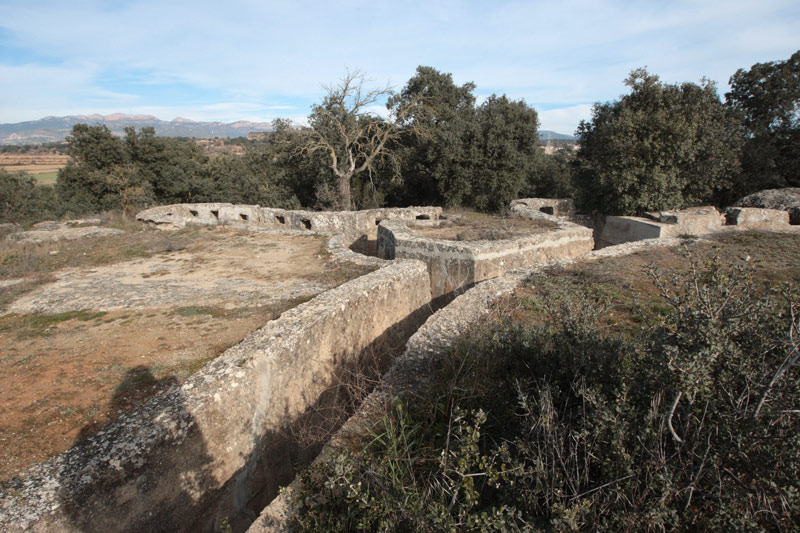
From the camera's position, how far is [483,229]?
10328 millimetres

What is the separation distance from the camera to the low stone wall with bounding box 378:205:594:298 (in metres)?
7.57

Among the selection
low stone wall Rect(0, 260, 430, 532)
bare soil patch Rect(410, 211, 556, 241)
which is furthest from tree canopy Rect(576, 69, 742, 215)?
low stone wall Rect(0, 260, 430, 532)

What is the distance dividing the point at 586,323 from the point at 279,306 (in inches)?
188

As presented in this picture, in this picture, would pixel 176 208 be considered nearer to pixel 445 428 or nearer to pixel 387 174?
pixel 387 174

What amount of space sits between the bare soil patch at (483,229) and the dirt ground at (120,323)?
2.71 meters

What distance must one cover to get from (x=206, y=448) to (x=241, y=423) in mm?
365

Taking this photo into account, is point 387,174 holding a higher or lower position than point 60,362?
higher

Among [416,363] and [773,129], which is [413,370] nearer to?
[416,363]

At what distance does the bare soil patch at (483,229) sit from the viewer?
9.37 m

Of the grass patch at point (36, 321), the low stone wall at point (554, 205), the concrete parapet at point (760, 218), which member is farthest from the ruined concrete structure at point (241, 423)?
the low stone wall at point (554, 205)

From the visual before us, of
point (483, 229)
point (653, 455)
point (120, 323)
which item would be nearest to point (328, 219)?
point (483, 229)

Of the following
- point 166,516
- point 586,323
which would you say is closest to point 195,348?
point 166,516

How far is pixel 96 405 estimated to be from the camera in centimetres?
398

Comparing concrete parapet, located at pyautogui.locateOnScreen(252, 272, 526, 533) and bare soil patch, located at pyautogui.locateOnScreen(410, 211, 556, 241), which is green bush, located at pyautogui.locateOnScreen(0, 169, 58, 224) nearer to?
bare soil patch, located at pyautogui.locateOnScreen(410, 211, 556, 241)
